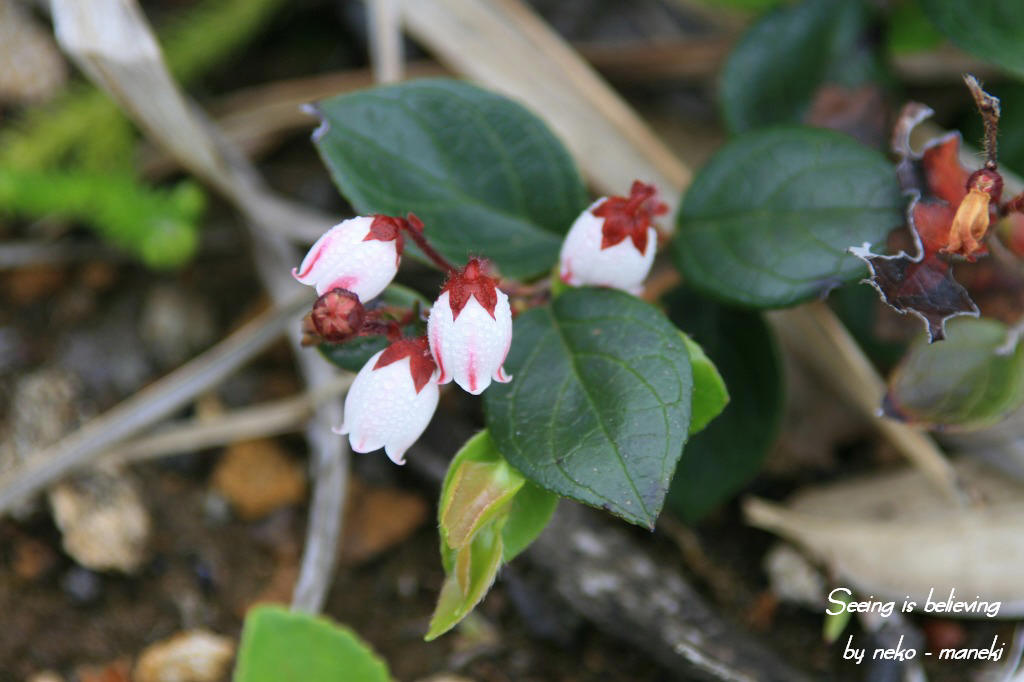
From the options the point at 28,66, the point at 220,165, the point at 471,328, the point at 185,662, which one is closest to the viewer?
the point at 471,328

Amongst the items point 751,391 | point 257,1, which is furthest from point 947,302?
point 257,1

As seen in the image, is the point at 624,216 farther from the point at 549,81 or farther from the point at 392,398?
the point at 549,81

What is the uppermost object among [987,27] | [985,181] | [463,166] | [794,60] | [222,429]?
[794,60]

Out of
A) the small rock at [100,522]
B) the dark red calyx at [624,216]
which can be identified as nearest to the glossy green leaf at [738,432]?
the dark red calyx at [624,216]

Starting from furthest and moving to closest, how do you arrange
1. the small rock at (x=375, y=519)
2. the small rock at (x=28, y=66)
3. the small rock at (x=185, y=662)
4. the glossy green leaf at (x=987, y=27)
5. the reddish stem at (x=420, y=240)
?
the small rock at (x=28, y=66), the small rock at (x=375, y=519), the small rock at (x=185, y=662), the glossy green leaf at (x=987, y=27), the reddish stem at (x=420, y=240)

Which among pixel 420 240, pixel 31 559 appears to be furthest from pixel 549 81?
pixel 31 559

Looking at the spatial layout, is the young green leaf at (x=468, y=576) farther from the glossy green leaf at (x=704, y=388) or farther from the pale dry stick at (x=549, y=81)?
the pale dry stick at (x=549, y=81)

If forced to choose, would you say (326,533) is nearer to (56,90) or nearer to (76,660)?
(76,660)
